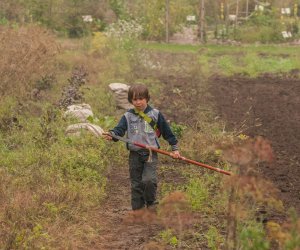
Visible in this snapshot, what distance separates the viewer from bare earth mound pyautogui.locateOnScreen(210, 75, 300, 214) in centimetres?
766

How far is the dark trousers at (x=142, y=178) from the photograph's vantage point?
618 cm

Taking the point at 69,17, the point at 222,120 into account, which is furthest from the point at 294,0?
the point at 222,120

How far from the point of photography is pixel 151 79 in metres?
15.3

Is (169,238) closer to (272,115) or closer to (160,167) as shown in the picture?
(160,167)

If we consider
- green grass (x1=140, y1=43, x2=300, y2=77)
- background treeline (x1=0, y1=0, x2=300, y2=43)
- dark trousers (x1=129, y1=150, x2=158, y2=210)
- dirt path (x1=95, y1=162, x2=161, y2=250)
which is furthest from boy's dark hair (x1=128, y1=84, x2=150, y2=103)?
background treeline (x1=0, y1=0, x2=300, y2=43)

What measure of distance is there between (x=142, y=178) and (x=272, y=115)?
19.4 ft

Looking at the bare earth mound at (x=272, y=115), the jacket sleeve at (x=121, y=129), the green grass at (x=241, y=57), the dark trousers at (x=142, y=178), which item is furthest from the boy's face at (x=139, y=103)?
the green grass at (x=241, y=57)

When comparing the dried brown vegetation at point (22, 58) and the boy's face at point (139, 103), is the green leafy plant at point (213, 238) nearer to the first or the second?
the boy's face at point (139, 103)

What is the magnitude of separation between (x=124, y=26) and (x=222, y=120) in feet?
33.8

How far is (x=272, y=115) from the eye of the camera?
37.9 feet

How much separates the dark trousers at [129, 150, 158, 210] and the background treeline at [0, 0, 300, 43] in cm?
1685

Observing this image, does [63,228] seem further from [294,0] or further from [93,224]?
[294,0]

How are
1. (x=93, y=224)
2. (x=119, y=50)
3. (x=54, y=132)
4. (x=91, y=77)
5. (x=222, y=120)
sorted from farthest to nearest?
1. (x=119, y=50)
2. (x=91, y=77)
3. (x=222, y=120)
4. (x=54, y=132)
5. (x=93, y=224)

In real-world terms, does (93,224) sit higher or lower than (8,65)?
lower
